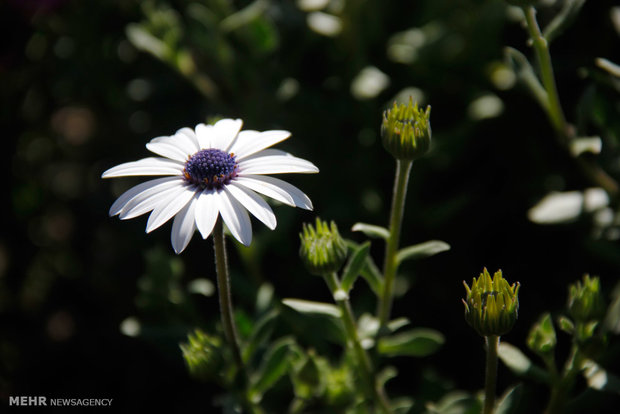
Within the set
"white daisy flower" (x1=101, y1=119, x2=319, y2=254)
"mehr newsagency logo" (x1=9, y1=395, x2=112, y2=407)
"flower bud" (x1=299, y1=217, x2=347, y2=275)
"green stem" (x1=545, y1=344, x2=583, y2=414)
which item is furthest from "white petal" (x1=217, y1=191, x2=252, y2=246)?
"mehr newsagency logo" (x1=9, y1=395, x2=112, y2=407)

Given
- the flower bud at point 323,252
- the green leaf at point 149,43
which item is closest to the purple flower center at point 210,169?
the flower bud at point 323,252

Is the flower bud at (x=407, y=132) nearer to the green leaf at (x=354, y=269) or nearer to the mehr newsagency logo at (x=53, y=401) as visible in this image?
the green leaf at (x=354, y=269)

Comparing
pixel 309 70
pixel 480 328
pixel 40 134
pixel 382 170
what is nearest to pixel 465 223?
pixel 382 170

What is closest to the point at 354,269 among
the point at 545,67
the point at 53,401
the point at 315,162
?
the point at 545,67

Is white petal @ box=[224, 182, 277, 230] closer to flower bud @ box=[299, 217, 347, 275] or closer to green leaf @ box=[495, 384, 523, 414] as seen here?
flower bud @ box=[299, 217, 347, 275]

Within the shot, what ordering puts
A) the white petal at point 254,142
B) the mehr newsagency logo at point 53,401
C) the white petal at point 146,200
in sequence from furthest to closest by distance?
the mehr newsagency logo at point 53,401 < the white petal at point 254,142 < the white petal at point 146,200

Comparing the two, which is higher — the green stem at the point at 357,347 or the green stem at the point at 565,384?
the green stem at the point at 357,347

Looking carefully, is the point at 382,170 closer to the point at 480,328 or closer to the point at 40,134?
the point at 480,328
